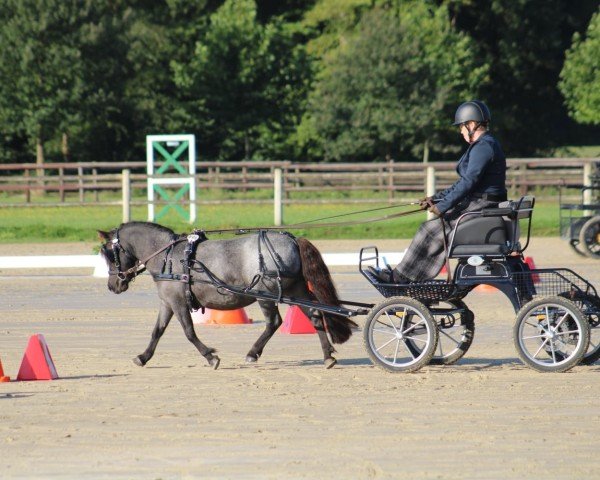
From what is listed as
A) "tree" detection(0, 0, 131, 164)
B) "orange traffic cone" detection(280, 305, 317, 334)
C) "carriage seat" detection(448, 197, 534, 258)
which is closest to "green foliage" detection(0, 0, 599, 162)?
"tree" detection(0, 0, 131, 164)

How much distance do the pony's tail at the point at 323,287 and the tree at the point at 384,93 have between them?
3170 cm

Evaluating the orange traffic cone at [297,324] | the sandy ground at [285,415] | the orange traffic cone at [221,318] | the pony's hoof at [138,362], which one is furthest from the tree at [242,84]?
the pony's hoof at [138,362]

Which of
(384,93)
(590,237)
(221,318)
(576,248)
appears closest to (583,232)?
(590,237)

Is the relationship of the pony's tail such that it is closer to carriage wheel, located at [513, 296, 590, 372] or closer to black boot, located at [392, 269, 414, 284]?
black boot, located at [392, 269, 414, 284]

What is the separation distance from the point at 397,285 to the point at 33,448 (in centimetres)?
346

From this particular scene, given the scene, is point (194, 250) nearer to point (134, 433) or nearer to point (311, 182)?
point (134, 433)

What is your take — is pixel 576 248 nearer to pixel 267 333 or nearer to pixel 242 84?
pixel 267 333

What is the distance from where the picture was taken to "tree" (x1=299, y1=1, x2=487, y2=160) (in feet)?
134

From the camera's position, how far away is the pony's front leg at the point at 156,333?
9.61m

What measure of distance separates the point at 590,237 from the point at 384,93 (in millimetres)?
22233

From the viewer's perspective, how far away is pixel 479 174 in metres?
9.11

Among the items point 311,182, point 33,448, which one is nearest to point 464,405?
point 33,448

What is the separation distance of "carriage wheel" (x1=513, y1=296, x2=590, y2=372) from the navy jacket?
946 millimetres

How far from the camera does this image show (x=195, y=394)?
838 cm
